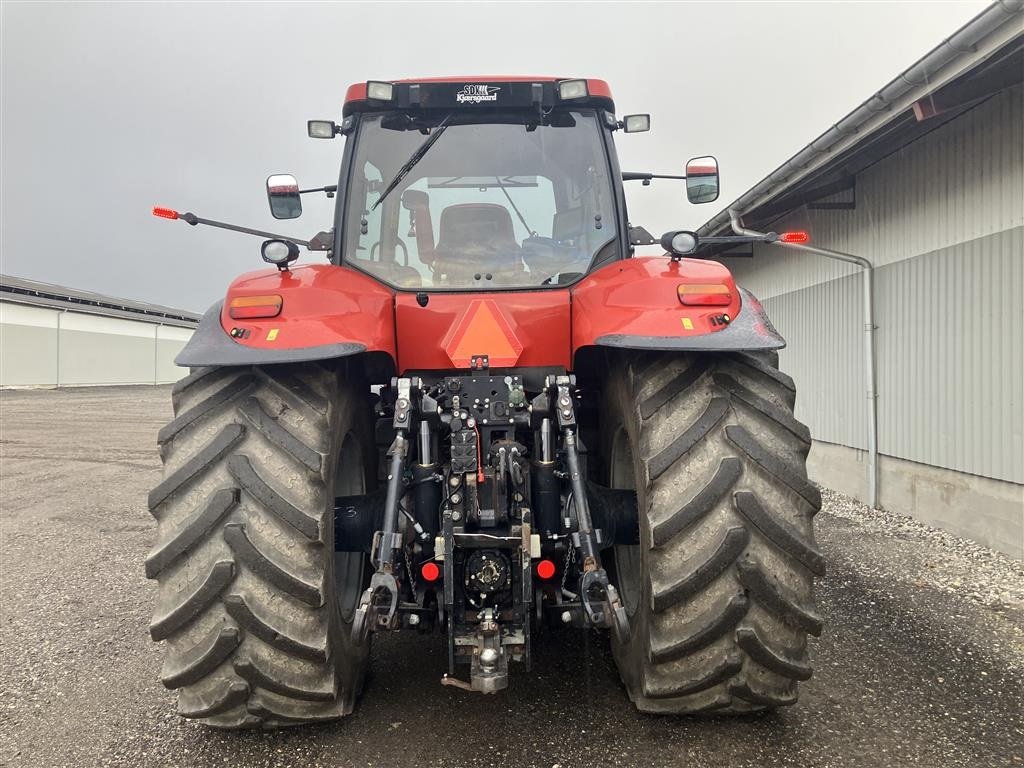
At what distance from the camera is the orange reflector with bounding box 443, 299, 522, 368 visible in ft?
8.02

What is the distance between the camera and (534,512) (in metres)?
2.36

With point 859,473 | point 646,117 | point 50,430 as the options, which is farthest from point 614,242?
point 50,430

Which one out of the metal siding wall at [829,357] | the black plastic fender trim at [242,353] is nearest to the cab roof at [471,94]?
the black plastic fender trim at [242,353]

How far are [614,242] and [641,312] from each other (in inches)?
27.8

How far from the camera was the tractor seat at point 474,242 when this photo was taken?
278 centimetres

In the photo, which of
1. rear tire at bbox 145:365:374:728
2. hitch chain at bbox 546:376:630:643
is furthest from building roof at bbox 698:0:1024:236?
rear tire at bbox 145:365:374:728

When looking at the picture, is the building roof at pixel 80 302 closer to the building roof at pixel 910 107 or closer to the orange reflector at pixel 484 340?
the building roof at pixel 910 107

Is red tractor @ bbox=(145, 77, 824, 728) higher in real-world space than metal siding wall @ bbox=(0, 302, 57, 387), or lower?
lower

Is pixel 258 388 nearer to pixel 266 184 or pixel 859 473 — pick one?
pixel 266 184

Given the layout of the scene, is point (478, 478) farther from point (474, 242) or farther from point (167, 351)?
point (167, 351)

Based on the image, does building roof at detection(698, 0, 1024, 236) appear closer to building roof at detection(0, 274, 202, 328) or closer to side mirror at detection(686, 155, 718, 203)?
side mirror at detection(686, 155, 718, 203)

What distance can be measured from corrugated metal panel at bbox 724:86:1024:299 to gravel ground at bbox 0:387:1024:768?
2.40 metres

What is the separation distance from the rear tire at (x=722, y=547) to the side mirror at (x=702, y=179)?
1231 millimetres

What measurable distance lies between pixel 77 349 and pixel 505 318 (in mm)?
24419
